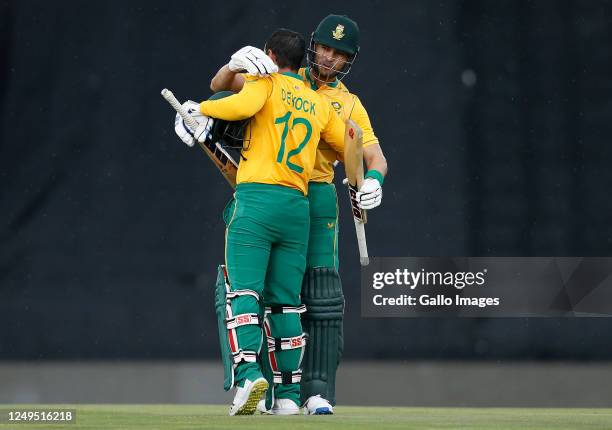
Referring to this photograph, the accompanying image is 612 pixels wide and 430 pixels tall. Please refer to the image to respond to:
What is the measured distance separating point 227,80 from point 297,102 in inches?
12.7

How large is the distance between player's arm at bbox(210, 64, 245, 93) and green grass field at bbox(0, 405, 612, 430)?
4.00ft

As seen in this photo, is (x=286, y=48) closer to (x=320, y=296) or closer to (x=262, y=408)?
(x=320, y=296)

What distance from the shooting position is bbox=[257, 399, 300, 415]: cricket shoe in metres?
5.11

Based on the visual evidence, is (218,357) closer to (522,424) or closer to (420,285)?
(420,285)

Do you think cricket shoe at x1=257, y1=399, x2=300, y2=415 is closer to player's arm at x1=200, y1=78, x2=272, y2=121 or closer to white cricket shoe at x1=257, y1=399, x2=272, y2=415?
white cricket shoe at x1=257, y1=399, x2=272, y2=415

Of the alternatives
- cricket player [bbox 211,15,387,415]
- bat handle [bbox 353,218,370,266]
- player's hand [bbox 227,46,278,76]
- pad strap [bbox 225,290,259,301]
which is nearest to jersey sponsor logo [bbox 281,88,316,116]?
player's hand [bbox 227,46,278,76]

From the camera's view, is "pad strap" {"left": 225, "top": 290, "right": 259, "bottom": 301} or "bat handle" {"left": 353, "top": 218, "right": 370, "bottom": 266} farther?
"bat handle" {"left": 353, "top": 218, "right": 370, "bottom": 266}

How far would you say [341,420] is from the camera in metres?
4.78

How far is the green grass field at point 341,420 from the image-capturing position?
448 centimetres

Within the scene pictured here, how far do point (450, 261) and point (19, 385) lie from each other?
7.02 feet

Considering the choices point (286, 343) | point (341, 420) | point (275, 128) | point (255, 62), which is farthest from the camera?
point (286, 343)

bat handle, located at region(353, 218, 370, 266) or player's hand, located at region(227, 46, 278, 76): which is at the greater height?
player's hand, located at region(227, 46, 278, 76)

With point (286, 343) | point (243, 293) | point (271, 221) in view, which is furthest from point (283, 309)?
point (271, 221)

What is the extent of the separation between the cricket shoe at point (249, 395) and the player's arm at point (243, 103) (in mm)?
929
